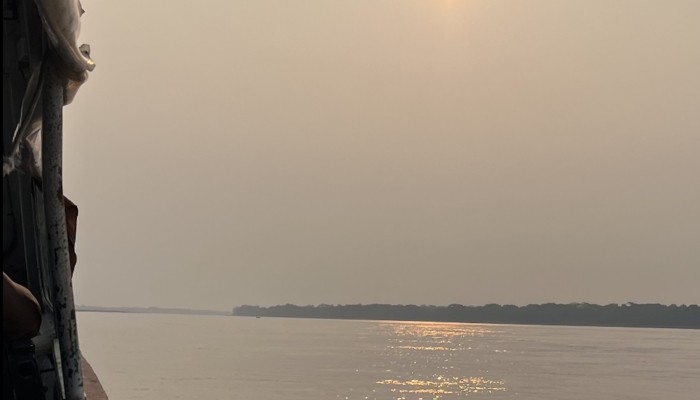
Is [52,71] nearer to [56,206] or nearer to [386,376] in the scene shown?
[56,206]

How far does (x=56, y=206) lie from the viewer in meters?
3.48

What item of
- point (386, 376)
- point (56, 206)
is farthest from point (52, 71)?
point (386, 376)

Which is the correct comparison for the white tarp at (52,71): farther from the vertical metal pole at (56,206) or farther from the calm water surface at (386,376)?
the calm water surface at (386,376)

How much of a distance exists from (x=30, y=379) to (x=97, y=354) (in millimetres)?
91737

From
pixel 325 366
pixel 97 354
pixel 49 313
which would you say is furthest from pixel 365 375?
pixel 49 313

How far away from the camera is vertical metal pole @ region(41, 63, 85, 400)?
344 cm

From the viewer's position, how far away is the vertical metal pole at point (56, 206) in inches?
135

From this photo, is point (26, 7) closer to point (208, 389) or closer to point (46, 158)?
point (46, 158)

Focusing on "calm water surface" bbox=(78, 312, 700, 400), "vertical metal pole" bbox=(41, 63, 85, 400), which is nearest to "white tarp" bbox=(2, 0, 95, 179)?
"vertical metal pole" bbox=(41, 63, 85, 400)

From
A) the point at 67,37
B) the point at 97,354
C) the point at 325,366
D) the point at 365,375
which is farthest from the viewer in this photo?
the point at 97,354

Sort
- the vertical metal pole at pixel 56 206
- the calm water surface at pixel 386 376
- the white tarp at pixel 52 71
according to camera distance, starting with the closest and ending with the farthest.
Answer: the white tarp at pixel 52 71 → the vertical metal pole at pixel 56 206 → the calm water surface at pixel 386 376

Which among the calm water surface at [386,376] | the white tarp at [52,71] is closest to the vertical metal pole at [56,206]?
the white tarp at [52,71]

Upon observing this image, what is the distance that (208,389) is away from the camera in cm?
A: 5378

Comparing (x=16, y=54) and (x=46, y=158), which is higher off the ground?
(x=16, y=54)
